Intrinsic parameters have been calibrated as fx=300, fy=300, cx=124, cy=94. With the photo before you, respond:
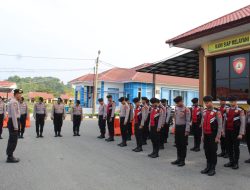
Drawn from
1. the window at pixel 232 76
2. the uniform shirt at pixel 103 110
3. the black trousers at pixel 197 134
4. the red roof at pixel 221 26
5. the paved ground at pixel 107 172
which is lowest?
the paved ground at pixel 107 172

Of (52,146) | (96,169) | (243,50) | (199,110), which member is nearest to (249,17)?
(243,50)

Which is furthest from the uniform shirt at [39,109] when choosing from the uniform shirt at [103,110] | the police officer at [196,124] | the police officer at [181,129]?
Result: the police officer at [181,129]

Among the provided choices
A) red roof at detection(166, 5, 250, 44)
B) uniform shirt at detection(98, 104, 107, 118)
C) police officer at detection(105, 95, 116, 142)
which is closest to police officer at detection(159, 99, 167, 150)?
police officer at detection(105, 95, 116, 142)

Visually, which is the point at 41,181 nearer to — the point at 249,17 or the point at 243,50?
the point at 249,17

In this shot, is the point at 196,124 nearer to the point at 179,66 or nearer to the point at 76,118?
the point at 76,118

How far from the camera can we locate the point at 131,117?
1143 centimetres

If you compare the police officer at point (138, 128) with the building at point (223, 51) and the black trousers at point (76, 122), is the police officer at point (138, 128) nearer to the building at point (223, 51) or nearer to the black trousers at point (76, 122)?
the building at point (223, 51)

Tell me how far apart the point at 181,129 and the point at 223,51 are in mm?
6160

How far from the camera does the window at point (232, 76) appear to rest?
11.9 meters

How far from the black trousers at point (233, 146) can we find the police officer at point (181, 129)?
1.06 metres

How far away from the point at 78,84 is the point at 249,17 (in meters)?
31.9

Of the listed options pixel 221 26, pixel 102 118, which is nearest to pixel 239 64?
pixel 221 26

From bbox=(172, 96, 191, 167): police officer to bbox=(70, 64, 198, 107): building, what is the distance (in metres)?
28.4

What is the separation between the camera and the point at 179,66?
1978 centimetres
